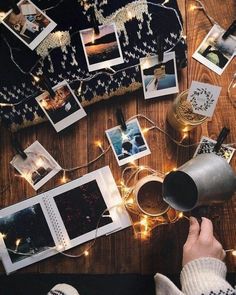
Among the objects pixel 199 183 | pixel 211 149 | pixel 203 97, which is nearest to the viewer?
pixel 199 183

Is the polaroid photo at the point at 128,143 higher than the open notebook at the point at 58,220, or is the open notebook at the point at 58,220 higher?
the polaroid photo at the point at 128,143

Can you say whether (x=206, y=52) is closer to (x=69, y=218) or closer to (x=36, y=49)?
(x=36, y=49)

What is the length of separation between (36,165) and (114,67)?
0.42 metres

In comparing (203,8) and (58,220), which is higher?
(203,8)

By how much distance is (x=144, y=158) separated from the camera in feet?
4.89

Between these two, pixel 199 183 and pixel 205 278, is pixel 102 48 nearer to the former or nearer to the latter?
pixel 199 183

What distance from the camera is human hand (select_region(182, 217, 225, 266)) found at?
1363mm

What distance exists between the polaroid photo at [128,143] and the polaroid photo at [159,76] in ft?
0.39

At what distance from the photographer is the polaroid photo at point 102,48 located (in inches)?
59.1

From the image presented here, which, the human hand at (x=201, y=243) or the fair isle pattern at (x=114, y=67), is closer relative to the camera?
the human hand at (x=201, y=243)

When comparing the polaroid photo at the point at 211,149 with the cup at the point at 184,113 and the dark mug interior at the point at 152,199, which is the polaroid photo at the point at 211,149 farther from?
the dark mug interior at the point at 152,199

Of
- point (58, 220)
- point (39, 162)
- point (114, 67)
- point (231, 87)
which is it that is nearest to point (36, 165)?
point (39, 162)

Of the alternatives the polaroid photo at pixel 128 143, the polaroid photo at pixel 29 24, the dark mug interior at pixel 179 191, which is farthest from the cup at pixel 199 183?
the polaroid photo at pixel 29 24

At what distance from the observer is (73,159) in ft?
4.91
